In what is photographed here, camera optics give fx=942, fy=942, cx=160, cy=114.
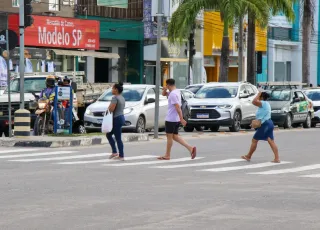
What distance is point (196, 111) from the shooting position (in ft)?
108

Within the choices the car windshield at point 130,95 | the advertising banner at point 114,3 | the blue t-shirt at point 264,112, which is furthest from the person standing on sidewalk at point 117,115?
the advertising banner at point 114,3

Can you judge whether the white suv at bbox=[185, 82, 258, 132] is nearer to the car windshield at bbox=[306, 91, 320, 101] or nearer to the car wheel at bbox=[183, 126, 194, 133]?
the car wheel at bbox=[183, 126, 194, 133]

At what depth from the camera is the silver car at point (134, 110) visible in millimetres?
29000

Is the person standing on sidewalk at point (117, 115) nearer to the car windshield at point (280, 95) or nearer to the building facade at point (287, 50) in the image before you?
the car windshield at point (280, 95)

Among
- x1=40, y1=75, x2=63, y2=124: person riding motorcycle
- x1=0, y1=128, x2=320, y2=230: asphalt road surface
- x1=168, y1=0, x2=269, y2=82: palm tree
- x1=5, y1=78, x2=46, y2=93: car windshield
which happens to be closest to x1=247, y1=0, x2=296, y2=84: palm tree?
x1=168, y1=0, x2=269, y2=82: palm tree

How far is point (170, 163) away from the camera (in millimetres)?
19891

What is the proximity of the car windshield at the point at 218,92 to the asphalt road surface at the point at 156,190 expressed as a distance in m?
10.0

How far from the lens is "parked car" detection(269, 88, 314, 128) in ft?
120

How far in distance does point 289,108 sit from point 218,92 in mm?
4164

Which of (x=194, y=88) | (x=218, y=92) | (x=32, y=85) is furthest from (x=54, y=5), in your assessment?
(x=32, y=85)

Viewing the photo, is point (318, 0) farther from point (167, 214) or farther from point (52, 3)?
point (167, 214)

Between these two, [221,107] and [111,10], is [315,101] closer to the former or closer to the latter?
[221,107]

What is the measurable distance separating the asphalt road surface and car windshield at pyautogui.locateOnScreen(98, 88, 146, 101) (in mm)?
6491

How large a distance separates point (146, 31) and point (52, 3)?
9.48 m
